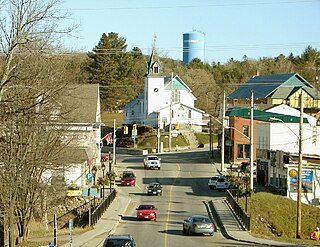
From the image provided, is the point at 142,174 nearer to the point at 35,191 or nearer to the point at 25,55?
the point at 35,191

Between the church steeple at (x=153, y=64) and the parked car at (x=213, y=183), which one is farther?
the church steeple at (x=153, y=64)

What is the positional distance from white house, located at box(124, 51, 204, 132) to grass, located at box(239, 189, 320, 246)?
58185mm

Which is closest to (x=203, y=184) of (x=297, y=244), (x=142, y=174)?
(x=142, y=174)

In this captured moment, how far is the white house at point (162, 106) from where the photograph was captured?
4491 inches

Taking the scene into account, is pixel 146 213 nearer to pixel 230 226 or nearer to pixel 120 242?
pixel 230 226

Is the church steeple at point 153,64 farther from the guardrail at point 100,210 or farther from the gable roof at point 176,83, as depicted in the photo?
the guardrail at point 100,210

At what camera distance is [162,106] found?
116 meters

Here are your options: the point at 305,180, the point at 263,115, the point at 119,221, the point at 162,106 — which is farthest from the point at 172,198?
the point at 162,106

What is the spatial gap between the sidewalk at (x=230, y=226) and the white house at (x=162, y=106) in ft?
190

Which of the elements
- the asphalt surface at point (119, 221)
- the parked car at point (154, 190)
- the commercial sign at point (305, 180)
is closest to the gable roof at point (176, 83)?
the parked car at point (154, 190)

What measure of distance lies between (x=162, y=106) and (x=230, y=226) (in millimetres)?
74006

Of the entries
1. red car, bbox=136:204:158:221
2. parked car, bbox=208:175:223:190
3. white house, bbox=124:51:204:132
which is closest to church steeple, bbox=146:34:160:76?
white house, bbox=124:51:204:132

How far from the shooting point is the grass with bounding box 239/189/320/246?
50.1 meters

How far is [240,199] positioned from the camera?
55688mm
